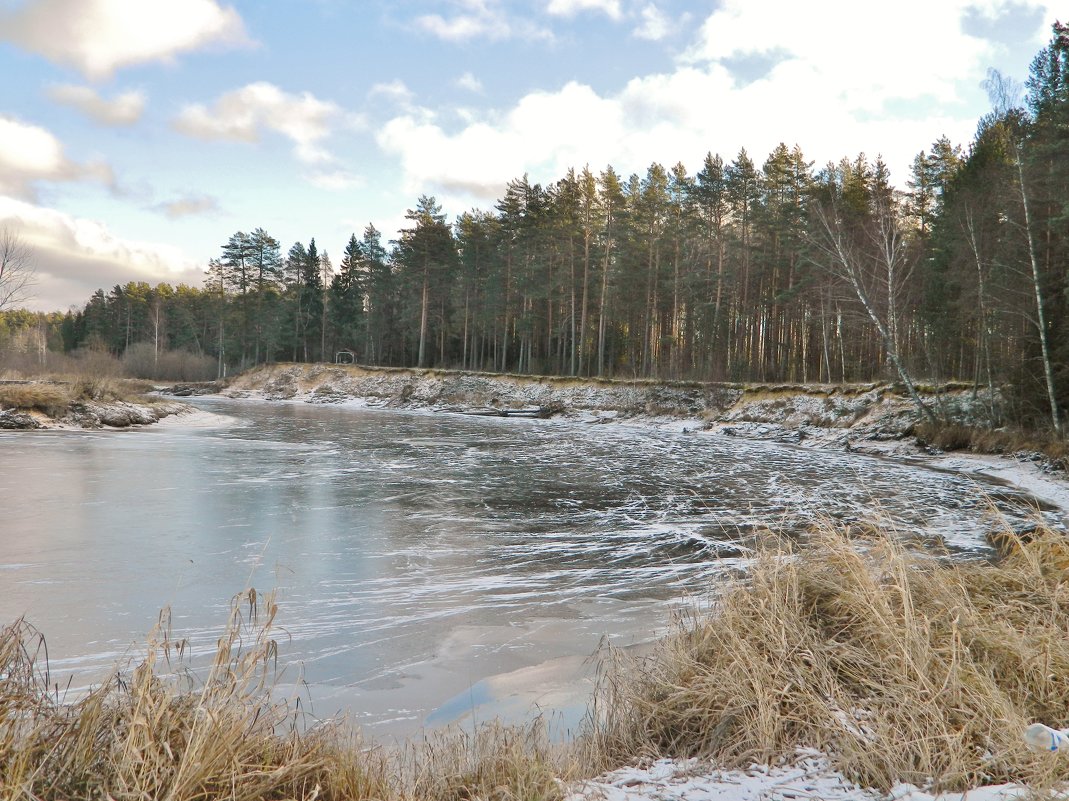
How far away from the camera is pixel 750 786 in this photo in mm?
2721

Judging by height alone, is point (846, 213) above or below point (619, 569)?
above

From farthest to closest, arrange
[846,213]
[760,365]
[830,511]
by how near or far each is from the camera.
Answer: [760,365]
[846,213]
[830,511]

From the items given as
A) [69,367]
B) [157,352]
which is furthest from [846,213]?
[157,352]

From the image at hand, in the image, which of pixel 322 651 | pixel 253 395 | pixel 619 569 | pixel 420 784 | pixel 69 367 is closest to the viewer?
pixel 420 784

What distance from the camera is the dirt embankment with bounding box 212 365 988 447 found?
23328mm

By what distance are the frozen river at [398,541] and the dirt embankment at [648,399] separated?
19.4 ft

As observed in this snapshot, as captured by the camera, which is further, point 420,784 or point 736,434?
point 736,434

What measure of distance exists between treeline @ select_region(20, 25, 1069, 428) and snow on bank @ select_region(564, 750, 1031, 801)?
1557 centimetres

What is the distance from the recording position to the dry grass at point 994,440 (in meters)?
15.2

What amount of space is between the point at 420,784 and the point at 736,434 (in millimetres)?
25765

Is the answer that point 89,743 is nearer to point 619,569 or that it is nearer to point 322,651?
point 322,651

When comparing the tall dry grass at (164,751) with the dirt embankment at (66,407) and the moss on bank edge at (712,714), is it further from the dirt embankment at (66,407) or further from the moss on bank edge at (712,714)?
the dirt embankment at (66,407)

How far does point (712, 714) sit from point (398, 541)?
5.91 m

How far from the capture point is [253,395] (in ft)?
183
